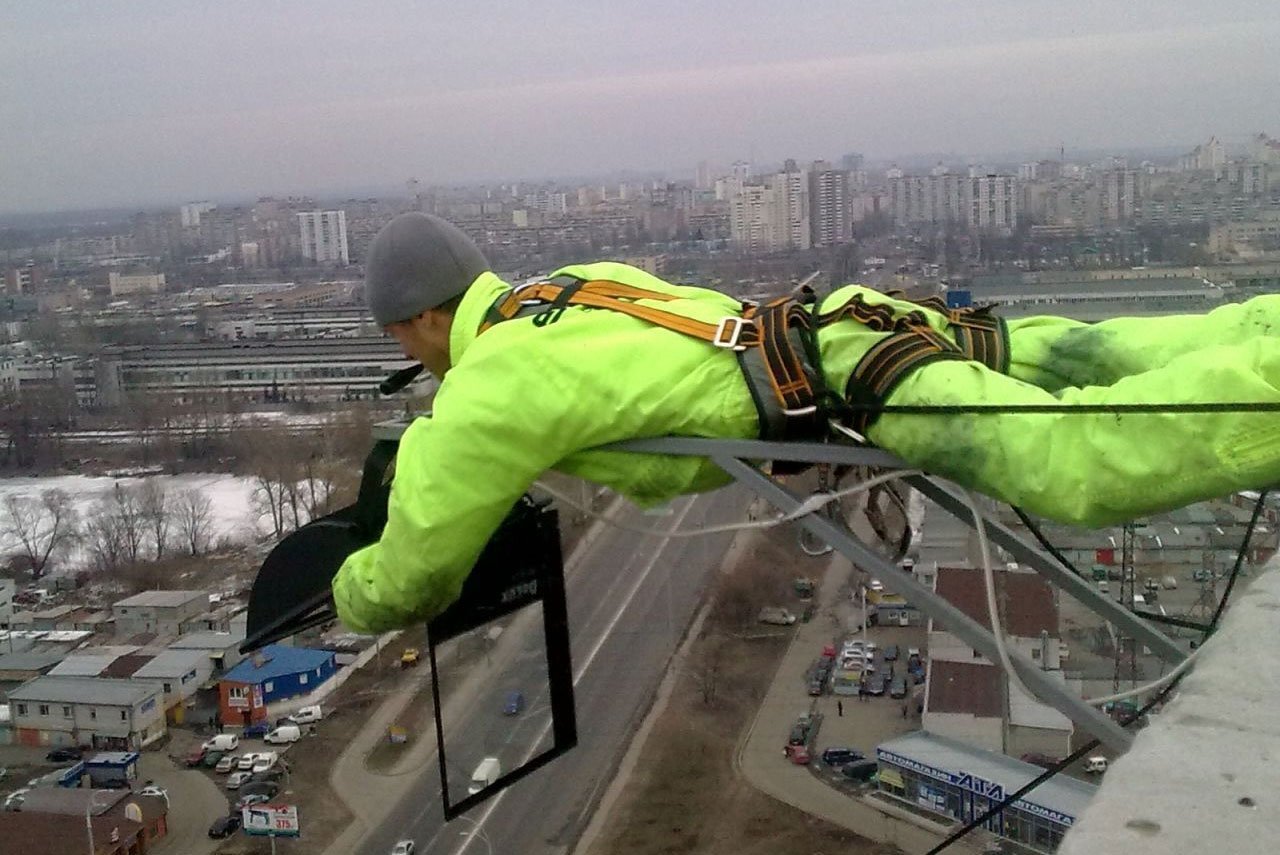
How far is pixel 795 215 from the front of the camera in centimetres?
1402

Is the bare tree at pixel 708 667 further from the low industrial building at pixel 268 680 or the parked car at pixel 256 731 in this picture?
the parked car at pixel 256 731

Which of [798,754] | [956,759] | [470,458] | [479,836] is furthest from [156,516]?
[470,458]

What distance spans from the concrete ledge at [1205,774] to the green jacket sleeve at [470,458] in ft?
1.26

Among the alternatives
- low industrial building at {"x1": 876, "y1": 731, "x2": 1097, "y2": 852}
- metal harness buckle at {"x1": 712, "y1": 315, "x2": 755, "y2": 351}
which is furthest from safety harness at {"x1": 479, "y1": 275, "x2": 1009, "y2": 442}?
low industrial building at {"x1": 876, "y1": 731, "x2": 1097, "y2": 852}

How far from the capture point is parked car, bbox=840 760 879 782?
4426 mm

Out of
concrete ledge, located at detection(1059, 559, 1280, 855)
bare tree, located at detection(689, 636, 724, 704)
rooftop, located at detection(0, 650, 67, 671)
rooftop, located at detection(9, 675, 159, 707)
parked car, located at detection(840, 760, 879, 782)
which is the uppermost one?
concrete ledge, located at detection(1059, 559, 1280, 855)

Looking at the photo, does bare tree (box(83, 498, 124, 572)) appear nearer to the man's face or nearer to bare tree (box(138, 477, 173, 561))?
bare tree (box(138, 477, 173, 561))

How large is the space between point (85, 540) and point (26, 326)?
8.71 m

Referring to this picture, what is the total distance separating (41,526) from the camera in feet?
30.1

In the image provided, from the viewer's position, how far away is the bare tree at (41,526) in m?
8.76

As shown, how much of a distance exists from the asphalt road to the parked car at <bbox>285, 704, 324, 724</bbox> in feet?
3.05

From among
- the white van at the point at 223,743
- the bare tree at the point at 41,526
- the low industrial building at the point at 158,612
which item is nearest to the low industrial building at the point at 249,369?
the bare tree at the point at 41,526

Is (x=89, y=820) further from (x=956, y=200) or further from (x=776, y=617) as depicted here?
(x=956, y=200)

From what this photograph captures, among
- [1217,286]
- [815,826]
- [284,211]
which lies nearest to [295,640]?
[815,826]
